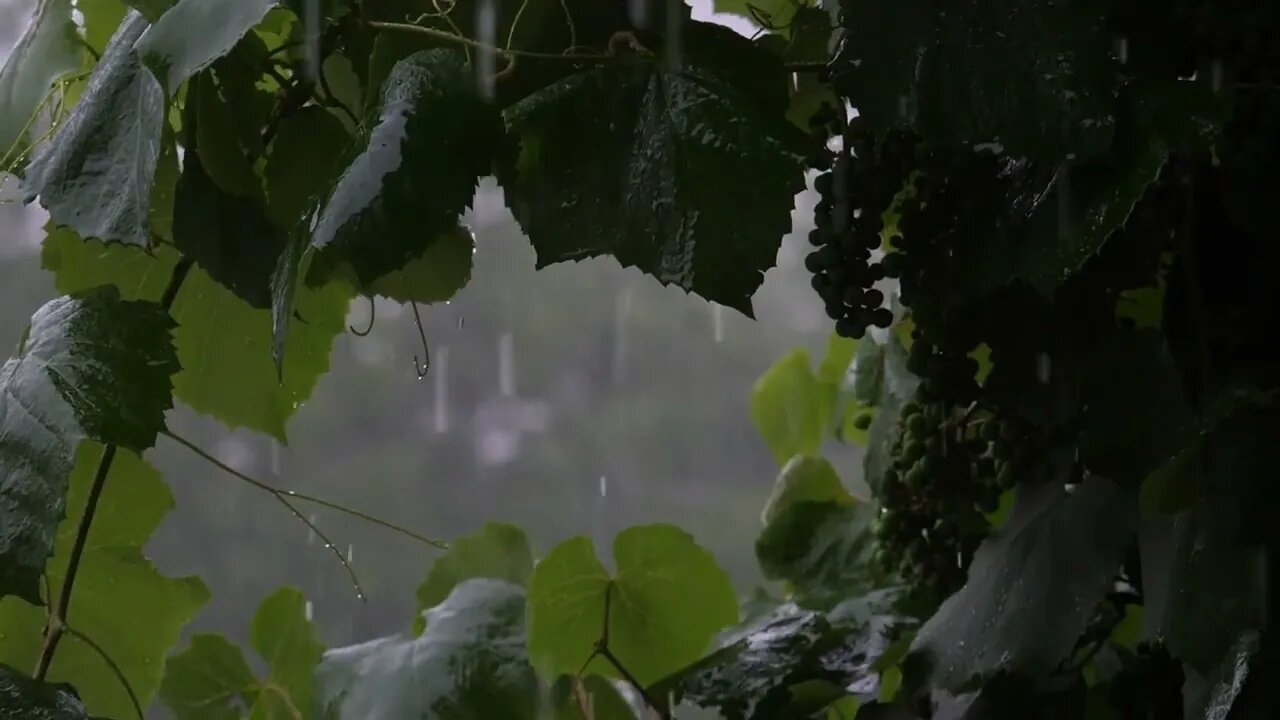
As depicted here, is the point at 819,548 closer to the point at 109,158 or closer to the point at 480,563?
the point at 480,563

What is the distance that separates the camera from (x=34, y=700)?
433 millimetres

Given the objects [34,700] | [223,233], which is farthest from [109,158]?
[34,700]

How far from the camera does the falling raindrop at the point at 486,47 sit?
16.2 inches

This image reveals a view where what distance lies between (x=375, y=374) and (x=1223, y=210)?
0.62 meters

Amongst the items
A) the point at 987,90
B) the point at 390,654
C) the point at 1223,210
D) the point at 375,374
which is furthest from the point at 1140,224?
the point at 375,374

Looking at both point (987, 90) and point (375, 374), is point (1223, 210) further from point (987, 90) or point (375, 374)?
point (375, 374)

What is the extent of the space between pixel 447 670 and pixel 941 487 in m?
0.24

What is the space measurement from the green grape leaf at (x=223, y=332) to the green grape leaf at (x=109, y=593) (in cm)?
5

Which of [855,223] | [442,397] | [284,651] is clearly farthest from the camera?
[442,397]

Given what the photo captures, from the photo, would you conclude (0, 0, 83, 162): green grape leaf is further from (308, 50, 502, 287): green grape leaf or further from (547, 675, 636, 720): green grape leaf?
(547, 675, 636, 720): green grape leaf

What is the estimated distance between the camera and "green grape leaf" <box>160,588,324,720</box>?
665mm

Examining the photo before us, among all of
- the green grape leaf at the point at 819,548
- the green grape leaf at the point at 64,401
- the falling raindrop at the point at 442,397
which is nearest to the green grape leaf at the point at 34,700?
the green grape leaf at the point at 64,401

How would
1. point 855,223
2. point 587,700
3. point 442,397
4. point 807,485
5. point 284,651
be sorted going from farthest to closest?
point 442,397, point 807,485, point 284,651, point 587,700, point 855,223

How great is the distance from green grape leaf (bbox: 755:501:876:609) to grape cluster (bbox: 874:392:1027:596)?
0.10 metres
